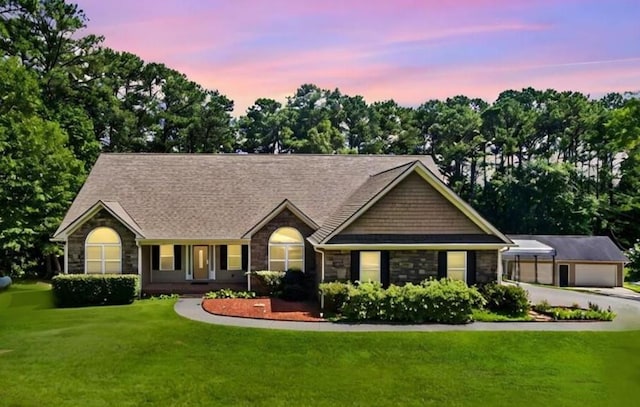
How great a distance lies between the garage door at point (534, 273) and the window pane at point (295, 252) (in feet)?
85.8

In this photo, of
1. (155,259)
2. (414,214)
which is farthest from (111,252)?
(414,214)

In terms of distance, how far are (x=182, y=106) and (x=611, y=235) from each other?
165 feet

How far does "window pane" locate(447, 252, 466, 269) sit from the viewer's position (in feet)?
76.8

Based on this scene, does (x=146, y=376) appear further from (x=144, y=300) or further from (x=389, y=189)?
(x=389, y=189)

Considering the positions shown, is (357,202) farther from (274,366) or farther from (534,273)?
(534,273)

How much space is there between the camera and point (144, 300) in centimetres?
2438

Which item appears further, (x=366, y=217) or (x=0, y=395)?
(x=366, y=217)

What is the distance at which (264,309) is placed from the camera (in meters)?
21.4

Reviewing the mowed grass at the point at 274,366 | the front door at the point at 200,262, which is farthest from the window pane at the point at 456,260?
the front door at the point at 200,262

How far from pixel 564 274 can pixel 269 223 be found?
29.3 m

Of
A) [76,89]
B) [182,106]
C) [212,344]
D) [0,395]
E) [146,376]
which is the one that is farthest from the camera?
[182,106]

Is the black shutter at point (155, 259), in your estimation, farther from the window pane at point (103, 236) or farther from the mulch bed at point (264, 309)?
the mulch bed at point (264, 309)

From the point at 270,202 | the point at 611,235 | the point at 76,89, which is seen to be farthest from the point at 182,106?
the point at 611,235

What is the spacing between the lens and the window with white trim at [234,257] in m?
28.7
